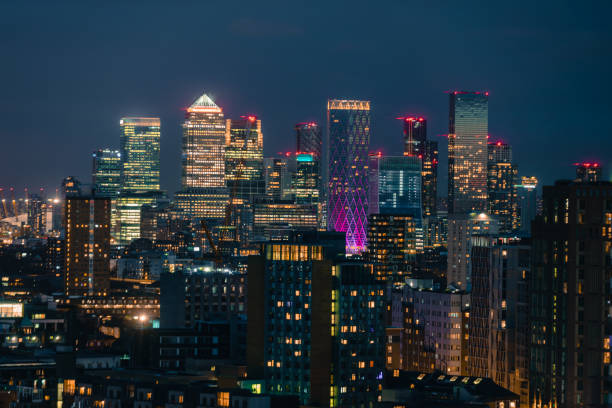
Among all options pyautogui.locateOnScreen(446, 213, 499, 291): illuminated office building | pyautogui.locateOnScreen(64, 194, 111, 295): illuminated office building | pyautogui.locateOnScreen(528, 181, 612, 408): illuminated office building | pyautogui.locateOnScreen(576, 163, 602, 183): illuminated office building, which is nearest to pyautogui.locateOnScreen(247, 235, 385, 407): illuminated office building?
pyautogui.locateOnScreen(528, 181, 612, 408): illuminated office building

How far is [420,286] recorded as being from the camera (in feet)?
545

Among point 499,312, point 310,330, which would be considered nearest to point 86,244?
point 499,312

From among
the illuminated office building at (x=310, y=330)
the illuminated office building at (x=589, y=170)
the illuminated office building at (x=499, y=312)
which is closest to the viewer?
the illuminated office building at (x=310, y=330)

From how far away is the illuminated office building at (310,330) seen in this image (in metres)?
101

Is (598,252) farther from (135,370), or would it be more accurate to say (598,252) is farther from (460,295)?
(460,295)

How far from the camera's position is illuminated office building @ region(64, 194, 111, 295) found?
7648 inches

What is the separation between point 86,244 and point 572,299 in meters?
115

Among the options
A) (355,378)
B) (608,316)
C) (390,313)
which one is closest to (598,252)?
(608,316)

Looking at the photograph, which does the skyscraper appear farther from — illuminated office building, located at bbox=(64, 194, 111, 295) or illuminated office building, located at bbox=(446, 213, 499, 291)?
illuminated office building, located at bbox=(64, 194, 111, 295)

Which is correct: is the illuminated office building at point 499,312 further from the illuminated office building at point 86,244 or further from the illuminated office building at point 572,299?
the illuminated office building at point 86,244

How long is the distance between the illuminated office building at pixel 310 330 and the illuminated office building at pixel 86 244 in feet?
304

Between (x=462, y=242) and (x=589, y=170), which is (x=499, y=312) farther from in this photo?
(x=462, y=242)

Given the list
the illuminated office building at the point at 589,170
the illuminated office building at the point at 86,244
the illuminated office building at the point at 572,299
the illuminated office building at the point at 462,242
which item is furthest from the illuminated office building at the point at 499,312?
the illuminated office building at the point at 86,244

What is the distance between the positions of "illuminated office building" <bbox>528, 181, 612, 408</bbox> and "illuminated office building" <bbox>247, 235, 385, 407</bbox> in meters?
15.1
